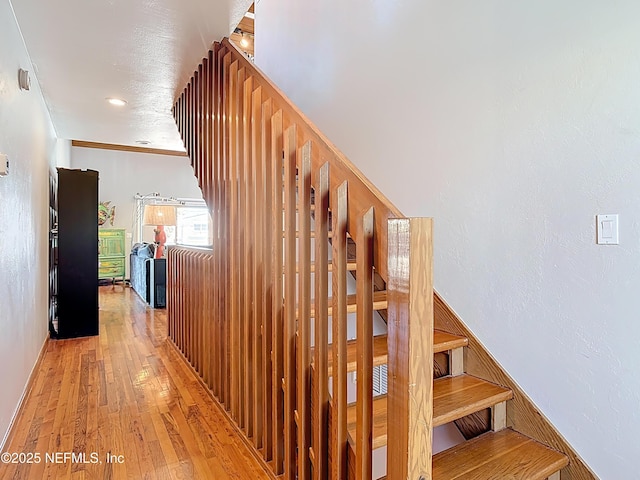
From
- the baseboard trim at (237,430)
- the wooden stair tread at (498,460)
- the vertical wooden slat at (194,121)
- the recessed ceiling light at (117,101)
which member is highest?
the recessed ceiling light at (117,101)

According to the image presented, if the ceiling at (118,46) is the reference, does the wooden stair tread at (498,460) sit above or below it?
below

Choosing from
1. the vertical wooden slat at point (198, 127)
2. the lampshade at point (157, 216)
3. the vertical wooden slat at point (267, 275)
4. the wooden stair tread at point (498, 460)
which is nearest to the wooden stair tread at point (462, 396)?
the wooden stair tread at point (498, 460)

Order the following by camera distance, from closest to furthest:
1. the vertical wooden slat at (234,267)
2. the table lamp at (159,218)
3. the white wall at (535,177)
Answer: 1. the white wall at (535,177)
2. the vertical wooden slat at (234,267)
3. the table lamp at (159,218)

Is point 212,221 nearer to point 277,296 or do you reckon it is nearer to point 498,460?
point 277,296

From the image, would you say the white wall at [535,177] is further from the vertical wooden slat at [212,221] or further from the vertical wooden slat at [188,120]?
the vertical wooden slat at [188,120]

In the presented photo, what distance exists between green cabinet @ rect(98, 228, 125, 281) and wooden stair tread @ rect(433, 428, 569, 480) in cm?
800

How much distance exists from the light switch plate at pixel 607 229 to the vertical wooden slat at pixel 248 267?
4.84 feet

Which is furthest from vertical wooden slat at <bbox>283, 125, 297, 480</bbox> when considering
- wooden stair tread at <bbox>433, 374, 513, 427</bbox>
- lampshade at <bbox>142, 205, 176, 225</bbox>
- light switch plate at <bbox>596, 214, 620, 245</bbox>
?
lampshade at <bbox>142, 205, 176, 225</bbox>

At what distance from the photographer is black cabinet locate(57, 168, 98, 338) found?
149 inches

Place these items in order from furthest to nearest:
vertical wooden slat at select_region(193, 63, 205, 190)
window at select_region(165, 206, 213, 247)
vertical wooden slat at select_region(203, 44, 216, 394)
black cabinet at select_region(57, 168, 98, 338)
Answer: window at select_region(165, 206, 213, 247), black cabinet at select_region(57, 168, 98, 338), vertical wooden slat at select_region(193, 63, 205, 190), vertical wooden slat at select_region(203, 44, 216, 394)

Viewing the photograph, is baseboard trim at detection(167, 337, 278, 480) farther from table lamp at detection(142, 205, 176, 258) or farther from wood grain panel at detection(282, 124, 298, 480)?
table lamp at detection(142, 205, 176, 258)

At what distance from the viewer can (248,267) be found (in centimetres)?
190

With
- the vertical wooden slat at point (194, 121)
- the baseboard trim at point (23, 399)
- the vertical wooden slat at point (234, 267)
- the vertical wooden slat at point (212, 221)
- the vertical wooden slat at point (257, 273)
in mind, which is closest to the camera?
the vertical wooden slat at point (257, 273)

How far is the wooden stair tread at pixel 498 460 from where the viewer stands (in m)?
1.41
